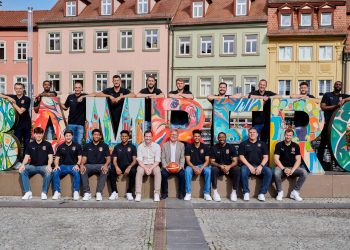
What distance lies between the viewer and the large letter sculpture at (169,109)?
11.8 m

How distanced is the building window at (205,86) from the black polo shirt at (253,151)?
29.1 meters

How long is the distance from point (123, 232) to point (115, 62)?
3429 centimetres

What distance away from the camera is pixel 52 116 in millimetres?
12000

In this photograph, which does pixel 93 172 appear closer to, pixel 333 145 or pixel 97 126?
pixel 97 126

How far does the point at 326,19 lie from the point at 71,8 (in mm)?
19601

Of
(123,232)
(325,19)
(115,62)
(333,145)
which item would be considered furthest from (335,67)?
(123,232)

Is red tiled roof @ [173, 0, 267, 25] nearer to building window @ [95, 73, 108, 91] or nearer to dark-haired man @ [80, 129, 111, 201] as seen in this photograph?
building window @ [95, 73, 108, 91]

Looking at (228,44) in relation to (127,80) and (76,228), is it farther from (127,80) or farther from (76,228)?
(76,228)

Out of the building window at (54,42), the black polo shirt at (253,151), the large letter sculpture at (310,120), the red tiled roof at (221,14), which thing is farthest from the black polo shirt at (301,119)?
the building window at (54,42)

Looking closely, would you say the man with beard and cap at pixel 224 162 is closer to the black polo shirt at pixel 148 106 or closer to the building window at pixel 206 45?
the black polo shirt at pixel 148 106

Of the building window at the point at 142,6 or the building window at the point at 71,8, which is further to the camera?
the building window at the point at 71,8

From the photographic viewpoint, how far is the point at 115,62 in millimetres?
41000

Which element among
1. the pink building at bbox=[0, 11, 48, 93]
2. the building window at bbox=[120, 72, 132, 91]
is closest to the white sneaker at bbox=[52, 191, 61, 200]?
the building window at bbox=[120, 72, 132, 91]

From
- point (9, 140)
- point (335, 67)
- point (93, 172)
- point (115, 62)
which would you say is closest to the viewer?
point (93, 172)
